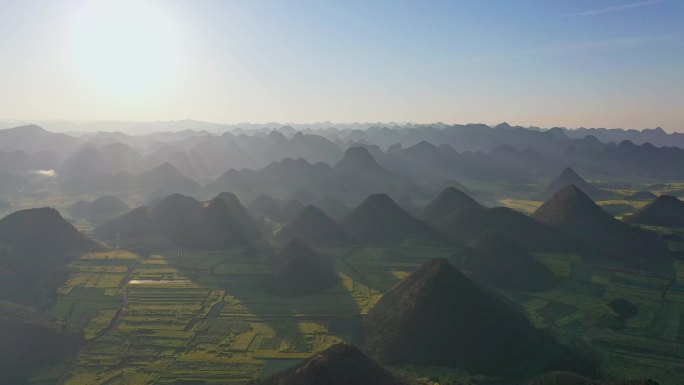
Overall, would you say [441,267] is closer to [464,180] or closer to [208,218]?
[208,218]

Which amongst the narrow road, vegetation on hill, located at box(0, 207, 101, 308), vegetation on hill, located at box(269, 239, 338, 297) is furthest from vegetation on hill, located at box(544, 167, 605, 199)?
vegetation on hill, located at box(0, 207, 101, 308)

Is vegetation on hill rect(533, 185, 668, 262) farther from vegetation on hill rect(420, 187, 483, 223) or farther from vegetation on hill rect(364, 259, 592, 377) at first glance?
vegetation on hill rect(364, 259, 592, 377)

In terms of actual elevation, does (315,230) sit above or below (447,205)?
below

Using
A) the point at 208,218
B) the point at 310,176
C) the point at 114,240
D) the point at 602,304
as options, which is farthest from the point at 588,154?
the point at 114,240

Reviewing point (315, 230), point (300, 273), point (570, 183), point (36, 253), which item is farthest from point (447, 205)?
point (36, 253)

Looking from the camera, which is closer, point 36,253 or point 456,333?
point 456,333

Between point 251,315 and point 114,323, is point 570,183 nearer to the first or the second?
point 251,315
